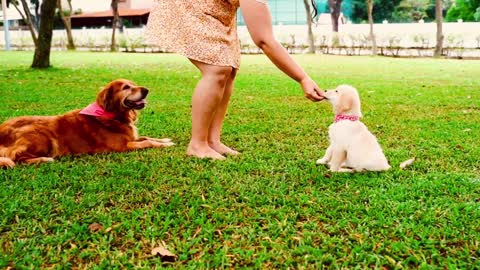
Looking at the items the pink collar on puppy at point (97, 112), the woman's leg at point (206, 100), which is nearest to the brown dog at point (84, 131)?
the pink collar on puppy at point (97, 112)

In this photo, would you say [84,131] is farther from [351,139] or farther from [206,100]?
[351,139]

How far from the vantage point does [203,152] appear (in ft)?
14.0

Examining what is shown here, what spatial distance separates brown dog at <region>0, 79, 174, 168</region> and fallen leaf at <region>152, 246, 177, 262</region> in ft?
6.41

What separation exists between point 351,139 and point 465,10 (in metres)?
44.9

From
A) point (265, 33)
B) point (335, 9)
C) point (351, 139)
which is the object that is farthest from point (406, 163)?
point (335, 9)

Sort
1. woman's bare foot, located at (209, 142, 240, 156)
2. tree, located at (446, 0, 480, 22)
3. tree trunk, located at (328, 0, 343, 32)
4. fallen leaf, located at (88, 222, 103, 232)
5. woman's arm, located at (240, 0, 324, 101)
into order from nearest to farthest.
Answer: fallen leaf, located at (88, 222, 103, 232) < woman's arm, located at (240, 0, 324, 101) < woman's bare foot, located at (209, 142, 240, 156) < tree trunk, located at (328, 0, 343, 32) < tree, located at (446, 0, 480, 22)

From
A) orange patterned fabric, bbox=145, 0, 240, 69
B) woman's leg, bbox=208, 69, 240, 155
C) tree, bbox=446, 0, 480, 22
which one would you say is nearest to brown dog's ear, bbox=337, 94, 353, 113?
orange patterned fabric, bbox=145, 0, 240, 69

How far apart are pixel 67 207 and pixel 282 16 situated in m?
51.3

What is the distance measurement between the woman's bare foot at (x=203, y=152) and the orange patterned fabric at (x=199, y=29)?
66cm

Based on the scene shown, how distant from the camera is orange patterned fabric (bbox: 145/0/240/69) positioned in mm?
4109

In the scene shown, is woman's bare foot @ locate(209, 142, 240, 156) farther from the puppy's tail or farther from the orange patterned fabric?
the puppy's tail

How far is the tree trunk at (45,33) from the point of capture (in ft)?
45.4

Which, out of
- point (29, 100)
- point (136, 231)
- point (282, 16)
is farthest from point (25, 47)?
point (136, 231)

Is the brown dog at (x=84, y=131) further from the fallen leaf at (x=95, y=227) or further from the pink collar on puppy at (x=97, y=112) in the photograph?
the fallen leaf at (x=95, y=227)
